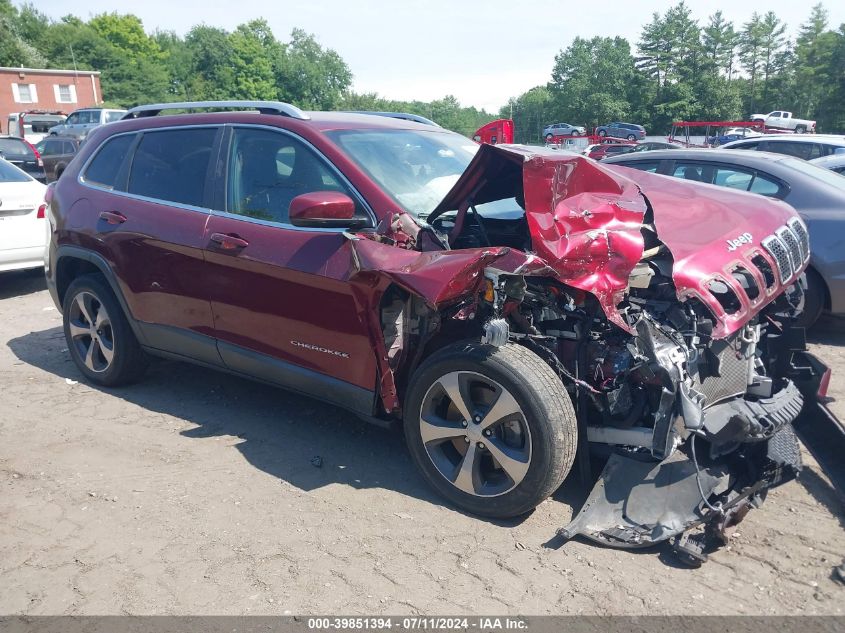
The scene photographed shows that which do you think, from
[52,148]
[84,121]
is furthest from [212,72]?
[52,148]

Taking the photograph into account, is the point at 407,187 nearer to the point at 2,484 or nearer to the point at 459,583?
the point at 459,583

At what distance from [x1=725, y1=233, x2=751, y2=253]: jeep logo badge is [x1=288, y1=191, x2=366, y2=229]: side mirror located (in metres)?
1.87

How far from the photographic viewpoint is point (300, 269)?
3.62 metres

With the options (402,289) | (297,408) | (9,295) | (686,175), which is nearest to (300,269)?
(402,289)

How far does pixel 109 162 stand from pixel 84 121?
87.8 ft

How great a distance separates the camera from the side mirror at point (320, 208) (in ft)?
10.9

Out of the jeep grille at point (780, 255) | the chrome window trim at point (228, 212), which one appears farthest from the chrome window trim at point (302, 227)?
the jeep grille at point (780, 255)

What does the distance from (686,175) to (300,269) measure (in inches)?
171

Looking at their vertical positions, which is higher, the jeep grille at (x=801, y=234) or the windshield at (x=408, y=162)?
the windshield at (x=408, y=162)

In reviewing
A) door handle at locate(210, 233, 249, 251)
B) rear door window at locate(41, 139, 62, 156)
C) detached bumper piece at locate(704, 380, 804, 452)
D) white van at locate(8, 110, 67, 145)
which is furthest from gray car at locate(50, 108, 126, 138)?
detached bumper piece at locate(704, 380, 804, 452)

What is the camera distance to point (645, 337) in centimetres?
291

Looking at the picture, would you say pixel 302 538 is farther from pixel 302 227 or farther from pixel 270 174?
pixel 270 174

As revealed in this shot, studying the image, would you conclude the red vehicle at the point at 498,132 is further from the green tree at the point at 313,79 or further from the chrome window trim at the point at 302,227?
the green tree at the point at 313,79

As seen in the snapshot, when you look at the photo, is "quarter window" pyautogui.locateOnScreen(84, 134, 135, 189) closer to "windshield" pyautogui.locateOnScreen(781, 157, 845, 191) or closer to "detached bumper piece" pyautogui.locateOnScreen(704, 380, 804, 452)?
"detached bumper piece" pyautogui.locateOnScreen(704, 380, 804, 452)
